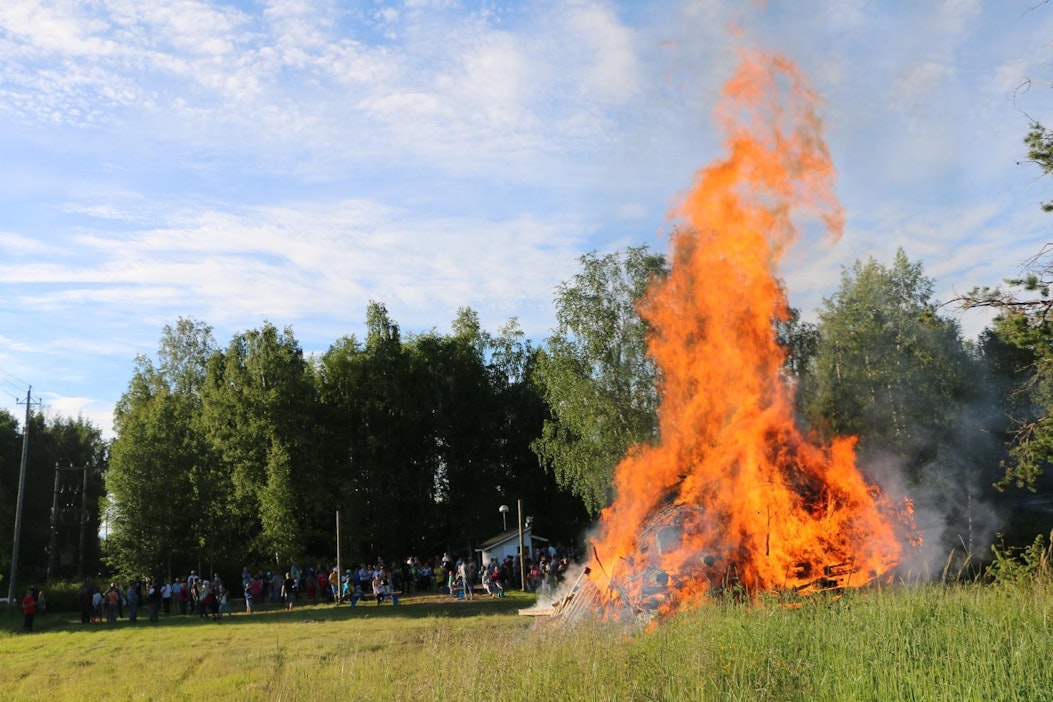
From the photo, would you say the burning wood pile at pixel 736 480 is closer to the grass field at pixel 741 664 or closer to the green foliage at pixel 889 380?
the grass field at pixel 741 664

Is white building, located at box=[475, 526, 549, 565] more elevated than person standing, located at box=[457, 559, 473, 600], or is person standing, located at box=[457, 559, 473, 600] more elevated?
white building, located at box=[475, 526, 549, 565]

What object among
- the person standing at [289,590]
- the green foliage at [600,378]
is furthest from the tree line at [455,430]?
the person standing at [289,590]

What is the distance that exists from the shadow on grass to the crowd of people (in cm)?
49

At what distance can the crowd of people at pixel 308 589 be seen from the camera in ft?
106

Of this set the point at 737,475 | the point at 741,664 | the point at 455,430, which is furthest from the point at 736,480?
the point at 455,430

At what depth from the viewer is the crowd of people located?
106 feet

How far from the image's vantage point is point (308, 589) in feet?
122

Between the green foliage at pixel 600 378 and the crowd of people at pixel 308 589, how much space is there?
14.5ft

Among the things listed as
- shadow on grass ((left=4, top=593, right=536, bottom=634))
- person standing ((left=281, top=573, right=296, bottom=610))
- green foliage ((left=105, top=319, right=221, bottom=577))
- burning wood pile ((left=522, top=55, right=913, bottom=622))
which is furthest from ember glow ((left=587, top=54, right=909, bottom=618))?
green foliage ((left=105, top=319, right=221, bottom=577))

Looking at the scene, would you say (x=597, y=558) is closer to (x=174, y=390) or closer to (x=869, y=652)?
(x=869, y=652)

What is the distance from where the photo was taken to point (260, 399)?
5144 cm

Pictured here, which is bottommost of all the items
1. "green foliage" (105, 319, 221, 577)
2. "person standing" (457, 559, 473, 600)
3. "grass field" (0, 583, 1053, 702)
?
"grass field" (0, 583, 1053, 702)

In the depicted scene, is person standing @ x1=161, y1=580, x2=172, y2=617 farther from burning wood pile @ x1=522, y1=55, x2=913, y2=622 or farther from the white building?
burning wood pile @ x1=522, y1=55, x2=913, y2=622

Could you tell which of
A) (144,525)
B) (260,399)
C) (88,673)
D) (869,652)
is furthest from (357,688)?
(260,399)
